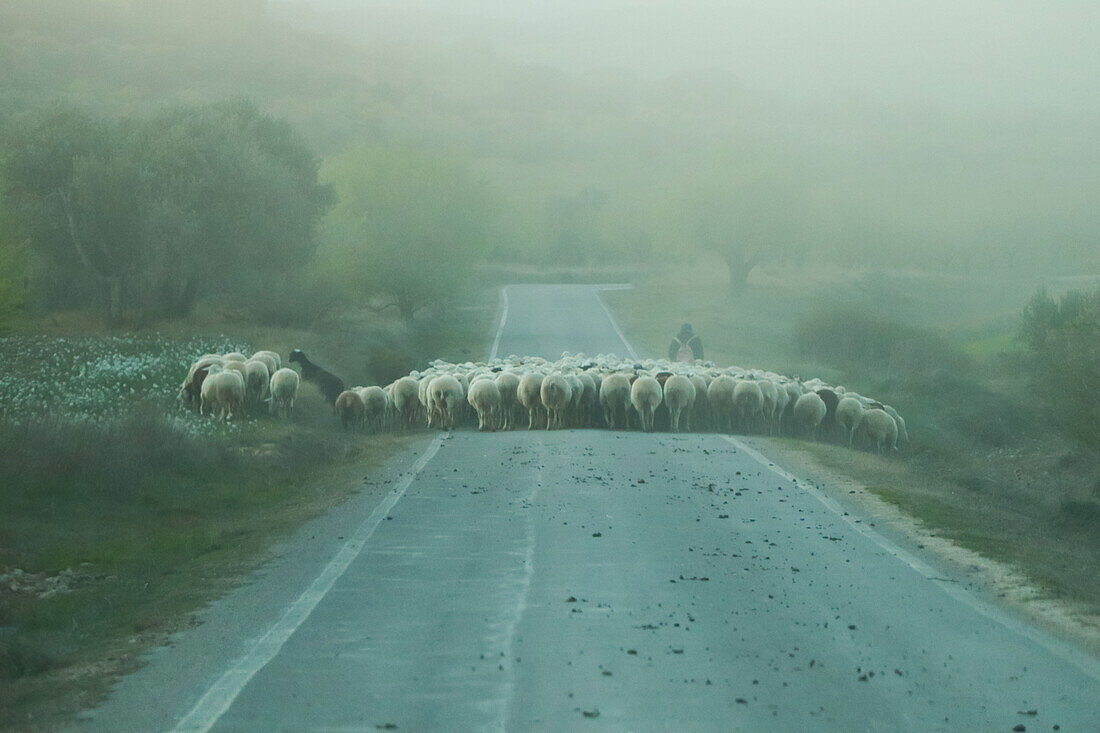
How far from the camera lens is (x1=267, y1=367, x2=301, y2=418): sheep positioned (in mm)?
22719

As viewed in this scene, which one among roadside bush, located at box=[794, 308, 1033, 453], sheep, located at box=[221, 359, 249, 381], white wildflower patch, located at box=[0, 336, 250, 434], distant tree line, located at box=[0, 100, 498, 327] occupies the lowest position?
roadside bush, located at box=[794, 308, 1033, 453]

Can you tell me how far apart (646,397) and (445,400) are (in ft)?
12.8

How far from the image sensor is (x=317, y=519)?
519 inches

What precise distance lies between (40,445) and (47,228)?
2458 centimetres

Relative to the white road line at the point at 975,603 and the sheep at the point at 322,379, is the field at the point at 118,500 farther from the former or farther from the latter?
the white road line at the point at 975,603

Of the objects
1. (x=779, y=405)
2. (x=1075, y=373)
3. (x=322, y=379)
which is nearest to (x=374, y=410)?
(x=322, y=379)

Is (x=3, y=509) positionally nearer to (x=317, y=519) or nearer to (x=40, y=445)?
(x=40, y=445)

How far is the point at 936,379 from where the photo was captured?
40062 mm

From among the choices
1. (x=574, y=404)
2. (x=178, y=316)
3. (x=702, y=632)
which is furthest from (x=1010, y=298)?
(x=702, y=632)

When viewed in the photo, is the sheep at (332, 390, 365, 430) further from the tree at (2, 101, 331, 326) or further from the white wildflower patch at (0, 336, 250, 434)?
the tree at (2, 101, 331, 326)

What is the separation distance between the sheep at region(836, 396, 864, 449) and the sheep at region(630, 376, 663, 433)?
3.82m

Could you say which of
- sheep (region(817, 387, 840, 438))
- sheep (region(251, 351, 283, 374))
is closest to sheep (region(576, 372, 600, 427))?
sheep (region(817, 387, 840, 438))

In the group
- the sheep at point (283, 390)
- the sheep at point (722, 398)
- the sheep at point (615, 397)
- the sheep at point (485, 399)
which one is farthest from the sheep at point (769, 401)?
the sheep at point (283, 390)

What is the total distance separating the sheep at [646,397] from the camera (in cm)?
2297
